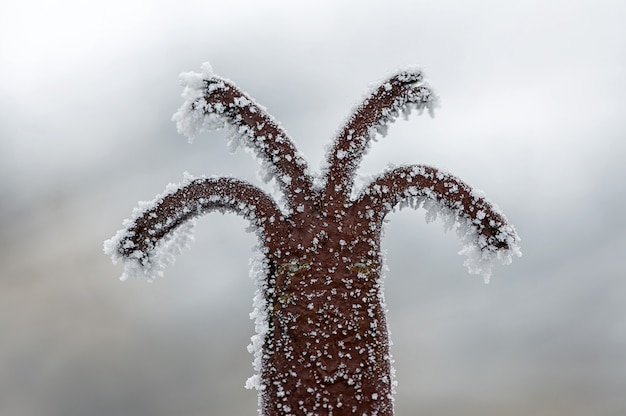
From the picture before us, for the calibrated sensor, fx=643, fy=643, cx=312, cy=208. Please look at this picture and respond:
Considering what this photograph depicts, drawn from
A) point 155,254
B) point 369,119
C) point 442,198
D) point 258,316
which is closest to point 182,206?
point 155,254

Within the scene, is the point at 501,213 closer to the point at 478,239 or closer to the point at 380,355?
the point at 478,239

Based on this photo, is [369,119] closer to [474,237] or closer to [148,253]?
[474,237]

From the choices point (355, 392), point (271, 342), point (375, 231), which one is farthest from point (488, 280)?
point (271, 342)

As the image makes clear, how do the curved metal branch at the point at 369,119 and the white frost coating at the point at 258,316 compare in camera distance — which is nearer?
the white frost coating at the point at 258,316

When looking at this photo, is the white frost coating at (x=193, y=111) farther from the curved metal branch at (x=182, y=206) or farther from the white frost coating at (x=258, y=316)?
the white frost coating at (x=258, y=316)

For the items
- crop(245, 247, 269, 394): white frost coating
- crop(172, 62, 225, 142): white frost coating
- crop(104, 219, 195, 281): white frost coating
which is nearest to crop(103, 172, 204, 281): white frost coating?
crop(104, 219, 195, 281): white frost coating

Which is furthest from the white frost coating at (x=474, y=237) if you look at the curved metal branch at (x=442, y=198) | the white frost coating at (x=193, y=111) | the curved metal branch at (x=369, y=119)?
the white frost coating at (x=193, y=111)
